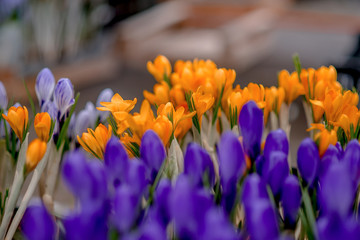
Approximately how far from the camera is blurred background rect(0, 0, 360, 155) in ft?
7.97

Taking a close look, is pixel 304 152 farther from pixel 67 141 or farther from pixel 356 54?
pixel 356 54

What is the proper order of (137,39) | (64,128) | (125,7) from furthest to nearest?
1. (125,7)
2. (137,39)
3. (64,128)

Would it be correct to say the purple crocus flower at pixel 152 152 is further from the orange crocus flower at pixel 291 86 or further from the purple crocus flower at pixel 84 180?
the orange crocus flower at pixel 291 86

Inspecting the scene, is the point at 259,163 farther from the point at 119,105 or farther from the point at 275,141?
the point at 119,105

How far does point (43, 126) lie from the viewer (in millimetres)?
423

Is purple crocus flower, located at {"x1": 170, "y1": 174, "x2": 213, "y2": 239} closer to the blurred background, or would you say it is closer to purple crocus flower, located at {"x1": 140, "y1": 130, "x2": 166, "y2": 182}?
purple crocus flower, located at {"x1": 140, "y1": 130, "x2": 166, "y2": 182}

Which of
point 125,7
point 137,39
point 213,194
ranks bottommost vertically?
point 137,39

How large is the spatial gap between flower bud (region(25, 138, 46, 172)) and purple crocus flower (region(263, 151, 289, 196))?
0.63ft

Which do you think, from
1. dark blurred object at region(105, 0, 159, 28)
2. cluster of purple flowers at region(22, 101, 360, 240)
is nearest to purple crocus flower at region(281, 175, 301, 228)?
cluster of purple flowers at region(22, 101, 360, 240)

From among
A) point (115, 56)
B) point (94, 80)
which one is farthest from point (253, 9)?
point (94, 80)

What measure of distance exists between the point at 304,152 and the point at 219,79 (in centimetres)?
14

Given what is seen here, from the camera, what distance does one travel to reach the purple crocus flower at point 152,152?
37cm

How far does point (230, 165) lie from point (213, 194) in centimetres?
5

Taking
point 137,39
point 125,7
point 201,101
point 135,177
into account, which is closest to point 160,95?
point 201,101
